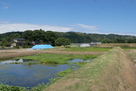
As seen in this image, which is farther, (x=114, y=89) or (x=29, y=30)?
(x=29, y=30)

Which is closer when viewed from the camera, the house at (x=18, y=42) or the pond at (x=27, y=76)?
the pond at (x=27, y=76)

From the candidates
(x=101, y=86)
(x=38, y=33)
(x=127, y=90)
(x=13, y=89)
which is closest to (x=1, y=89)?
(x=13, y=89)

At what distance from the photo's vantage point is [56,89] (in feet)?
19.3

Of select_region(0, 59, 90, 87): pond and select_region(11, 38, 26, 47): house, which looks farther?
select_region(11, 38, 26, 47): house

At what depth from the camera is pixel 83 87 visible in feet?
20.2

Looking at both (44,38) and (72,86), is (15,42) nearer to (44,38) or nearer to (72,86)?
(44,38)

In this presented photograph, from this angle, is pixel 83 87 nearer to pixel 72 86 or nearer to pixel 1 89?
pixel 72 86

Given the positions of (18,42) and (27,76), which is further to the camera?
(18,42)

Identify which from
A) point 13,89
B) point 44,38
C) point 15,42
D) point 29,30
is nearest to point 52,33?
point 44,38

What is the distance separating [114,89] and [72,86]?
2.15 m

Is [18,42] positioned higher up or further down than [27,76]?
further down

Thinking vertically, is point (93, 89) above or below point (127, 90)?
above

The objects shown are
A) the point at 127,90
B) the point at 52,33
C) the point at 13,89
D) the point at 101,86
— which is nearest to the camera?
the point at 101,86

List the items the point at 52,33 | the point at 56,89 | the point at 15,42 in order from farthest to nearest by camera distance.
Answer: the point at 52,33 → the point at 15,42 → the point at 56,89
